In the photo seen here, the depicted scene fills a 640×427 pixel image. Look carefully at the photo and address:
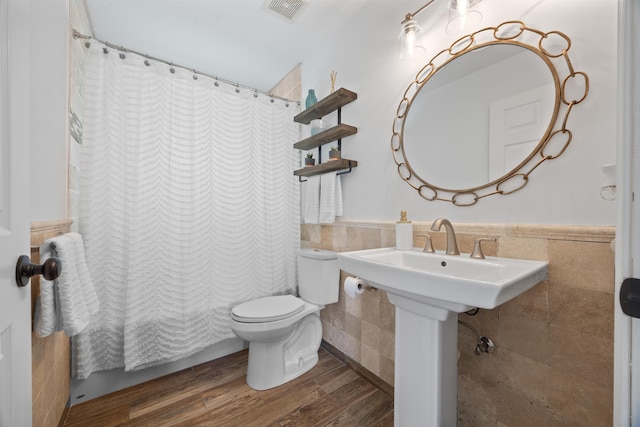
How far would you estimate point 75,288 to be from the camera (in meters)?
0.92

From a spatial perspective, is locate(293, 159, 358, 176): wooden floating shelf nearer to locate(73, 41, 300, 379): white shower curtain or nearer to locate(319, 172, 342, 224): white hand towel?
locate(319, 172, 342, 224): white hand towel

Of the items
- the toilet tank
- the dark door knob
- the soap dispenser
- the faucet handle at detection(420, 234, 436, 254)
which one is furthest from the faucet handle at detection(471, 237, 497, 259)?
the dark door knob

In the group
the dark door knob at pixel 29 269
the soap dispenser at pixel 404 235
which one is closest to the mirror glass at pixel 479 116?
the soap dispenser at pixel 404 235

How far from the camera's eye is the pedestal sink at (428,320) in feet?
2.66

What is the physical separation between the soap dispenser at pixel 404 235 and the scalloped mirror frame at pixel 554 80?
0.57ft

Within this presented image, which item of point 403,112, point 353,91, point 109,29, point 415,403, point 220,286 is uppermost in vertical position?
point 109,29

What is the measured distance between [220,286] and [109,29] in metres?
1.97

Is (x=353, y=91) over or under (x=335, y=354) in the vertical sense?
over

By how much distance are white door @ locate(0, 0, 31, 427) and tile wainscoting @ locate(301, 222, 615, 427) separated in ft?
4.56

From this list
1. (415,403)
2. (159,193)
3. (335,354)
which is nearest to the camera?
(415,403)

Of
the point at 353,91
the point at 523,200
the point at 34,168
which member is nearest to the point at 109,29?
the point at 34,168

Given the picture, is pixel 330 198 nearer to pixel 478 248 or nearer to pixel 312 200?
pixel 312 200

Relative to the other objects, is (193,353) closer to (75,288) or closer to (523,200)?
(75,288)

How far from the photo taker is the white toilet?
147cm
